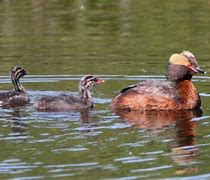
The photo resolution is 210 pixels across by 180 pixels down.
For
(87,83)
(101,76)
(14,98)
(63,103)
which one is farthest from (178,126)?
(101,76)

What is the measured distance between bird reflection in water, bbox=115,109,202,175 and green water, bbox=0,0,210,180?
15 mm

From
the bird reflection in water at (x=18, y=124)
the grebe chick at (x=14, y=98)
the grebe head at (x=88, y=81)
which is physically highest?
the grebe head at (x=88, y=81)

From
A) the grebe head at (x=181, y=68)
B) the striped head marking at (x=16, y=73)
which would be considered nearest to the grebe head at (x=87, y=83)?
the grebe head at (x=181, y=68)

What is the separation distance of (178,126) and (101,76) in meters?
3.93

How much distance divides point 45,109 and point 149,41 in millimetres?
6411

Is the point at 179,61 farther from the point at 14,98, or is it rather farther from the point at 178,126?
the point at 14,98

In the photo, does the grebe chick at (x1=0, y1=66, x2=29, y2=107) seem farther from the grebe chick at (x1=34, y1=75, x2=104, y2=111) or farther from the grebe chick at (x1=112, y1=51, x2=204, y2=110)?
the grebe chick at (x1=112, y1=51, x2=204, y2=110)

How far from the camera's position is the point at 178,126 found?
1492 centimetres

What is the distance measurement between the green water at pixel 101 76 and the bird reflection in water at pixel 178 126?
0.01 m

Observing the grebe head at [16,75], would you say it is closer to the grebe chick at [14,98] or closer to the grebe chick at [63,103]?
the grebe chick at [14,98]

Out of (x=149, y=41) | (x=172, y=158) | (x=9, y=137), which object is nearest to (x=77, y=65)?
(x=149, y=41)

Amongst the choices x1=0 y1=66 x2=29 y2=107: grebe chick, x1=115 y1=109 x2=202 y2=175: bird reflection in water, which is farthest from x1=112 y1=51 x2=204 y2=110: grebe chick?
x1=0 y1=66 x2=29 y2=107: grebe chick

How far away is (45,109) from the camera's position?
53.6 ft

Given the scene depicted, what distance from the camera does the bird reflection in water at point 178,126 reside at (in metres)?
12.7
